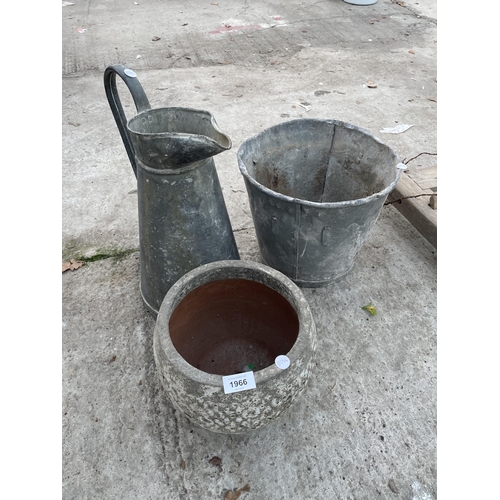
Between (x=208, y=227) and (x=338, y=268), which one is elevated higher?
(x=208, y=227)

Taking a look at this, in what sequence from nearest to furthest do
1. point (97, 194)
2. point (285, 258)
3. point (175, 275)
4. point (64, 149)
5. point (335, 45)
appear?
point (175, 275) → point (285, 258) → point (97, 194) → point (64, 149) → point (335, 45)

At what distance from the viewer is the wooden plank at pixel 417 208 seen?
7.04ft

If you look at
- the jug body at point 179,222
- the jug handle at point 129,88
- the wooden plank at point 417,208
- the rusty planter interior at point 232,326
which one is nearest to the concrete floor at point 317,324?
the wooden plank at point 417,208

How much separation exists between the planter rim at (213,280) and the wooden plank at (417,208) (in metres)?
1.16

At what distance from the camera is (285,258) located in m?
1.90

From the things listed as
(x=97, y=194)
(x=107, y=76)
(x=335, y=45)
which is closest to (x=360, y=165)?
(x=107, y=76)

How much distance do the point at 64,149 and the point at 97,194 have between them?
70 cm

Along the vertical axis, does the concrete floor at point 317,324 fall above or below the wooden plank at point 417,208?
below

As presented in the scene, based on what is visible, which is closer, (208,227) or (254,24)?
(208,227)

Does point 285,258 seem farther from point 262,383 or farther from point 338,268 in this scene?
point 262,383

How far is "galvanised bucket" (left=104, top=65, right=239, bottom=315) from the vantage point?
129 centimetres

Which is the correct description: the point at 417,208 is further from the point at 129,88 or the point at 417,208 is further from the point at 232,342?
the point at 129,88

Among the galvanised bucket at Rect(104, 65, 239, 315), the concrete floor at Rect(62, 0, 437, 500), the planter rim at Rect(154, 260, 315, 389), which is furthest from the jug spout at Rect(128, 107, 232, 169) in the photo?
the concrete floor at Rect(62, 0, 437, 500)

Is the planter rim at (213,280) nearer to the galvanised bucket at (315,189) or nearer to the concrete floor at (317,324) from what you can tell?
the galvanised bucket at (315,189)
